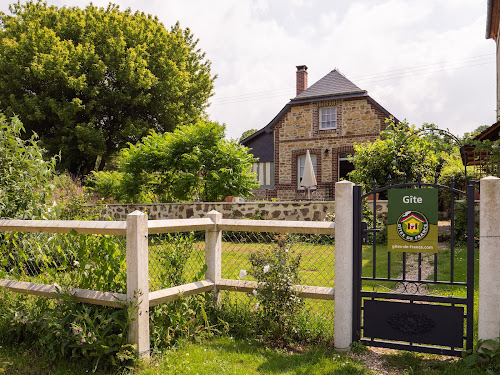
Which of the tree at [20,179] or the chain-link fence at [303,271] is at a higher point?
the tree at [20,179]

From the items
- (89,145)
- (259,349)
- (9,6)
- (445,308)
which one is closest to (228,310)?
(259,349)

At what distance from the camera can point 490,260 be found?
3477 mm

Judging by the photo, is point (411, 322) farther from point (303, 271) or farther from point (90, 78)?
point (90, 78)

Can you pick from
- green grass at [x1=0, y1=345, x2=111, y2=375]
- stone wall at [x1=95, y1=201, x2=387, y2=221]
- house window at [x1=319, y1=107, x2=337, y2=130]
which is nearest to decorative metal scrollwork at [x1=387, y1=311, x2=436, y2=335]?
green grass at [x1=0, y1=345, x2=111, y2=375]

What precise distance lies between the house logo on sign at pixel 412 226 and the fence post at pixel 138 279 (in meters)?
2.28

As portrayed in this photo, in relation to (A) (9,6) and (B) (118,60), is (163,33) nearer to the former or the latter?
(B) (118,60)

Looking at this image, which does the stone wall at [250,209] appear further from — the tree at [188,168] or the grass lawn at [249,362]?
the grass lawn at [249,362]

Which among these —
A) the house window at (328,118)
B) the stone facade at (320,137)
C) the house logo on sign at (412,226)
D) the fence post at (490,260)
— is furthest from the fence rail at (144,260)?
the house window at (328,118)

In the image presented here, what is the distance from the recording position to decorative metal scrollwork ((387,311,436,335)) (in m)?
3.72

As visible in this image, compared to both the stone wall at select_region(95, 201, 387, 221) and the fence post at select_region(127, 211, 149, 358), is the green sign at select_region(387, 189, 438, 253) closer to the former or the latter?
the fence post at select_region(127, 211, 149, 358)

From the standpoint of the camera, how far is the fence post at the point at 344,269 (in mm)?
3875

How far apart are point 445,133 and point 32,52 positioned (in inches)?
740

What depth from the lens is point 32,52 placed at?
20.3 meters

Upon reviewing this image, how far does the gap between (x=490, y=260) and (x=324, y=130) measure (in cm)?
1782
